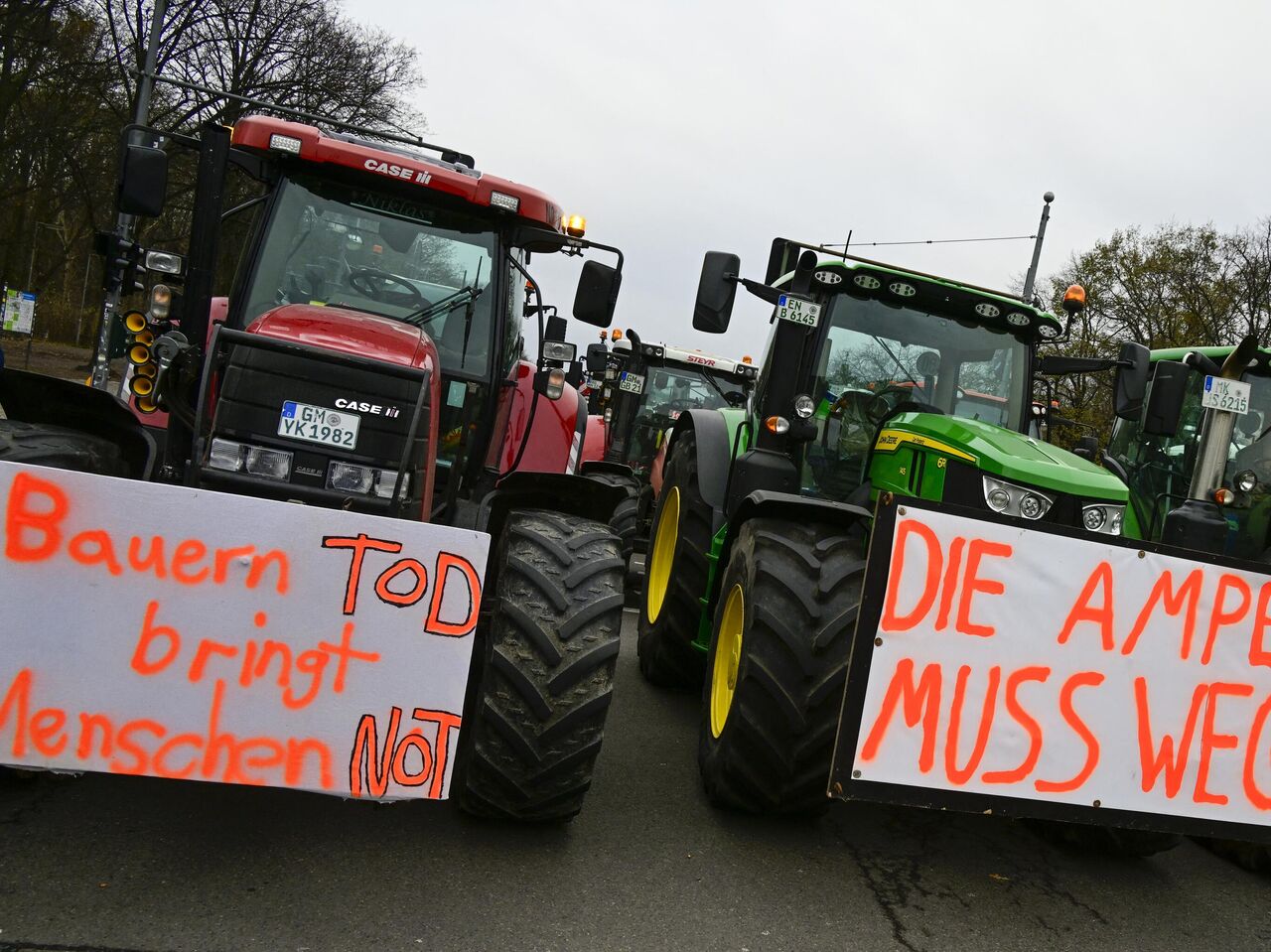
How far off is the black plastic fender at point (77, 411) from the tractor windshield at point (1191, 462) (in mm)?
5724

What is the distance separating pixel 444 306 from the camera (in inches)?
199

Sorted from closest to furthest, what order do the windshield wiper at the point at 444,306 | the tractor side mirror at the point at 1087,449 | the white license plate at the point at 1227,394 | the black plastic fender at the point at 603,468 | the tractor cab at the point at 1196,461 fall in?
the windshield wiper at the point at 444,306 < the white license plate at the point at 1227,394 < the tractor cab at the point at 1196,461 < the tractor side mirror at the point at 1087,449 < the black plastic fender at the point at 603,468

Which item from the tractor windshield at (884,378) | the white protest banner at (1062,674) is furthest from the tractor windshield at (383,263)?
the white protest banner at (1062,674)

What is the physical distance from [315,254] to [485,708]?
222 centimetres

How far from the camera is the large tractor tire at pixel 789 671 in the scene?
166 inches

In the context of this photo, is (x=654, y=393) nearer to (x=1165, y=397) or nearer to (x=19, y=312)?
(x=1165, y=397)

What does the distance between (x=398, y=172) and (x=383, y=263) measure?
0.40 m

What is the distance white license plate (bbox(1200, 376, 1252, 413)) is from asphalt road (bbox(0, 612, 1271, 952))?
2.61m

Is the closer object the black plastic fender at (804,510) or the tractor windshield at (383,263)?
the black plastic fender at (804,510)

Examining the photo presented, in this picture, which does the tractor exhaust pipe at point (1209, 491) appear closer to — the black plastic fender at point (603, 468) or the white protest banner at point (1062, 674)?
the white protest banner at point (1062, 674)

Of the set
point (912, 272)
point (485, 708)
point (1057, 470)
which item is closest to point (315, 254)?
point (485, 708)

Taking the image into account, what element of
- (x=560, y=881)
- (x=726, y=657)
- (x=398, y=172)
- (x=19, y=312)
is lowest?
(x=560, y=881)

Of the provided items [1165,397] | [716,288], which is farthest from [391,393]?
[1165,397]

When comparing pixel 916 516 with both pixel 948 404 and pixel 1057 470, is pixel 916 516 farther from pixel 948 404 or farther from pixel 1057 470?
pixel 948 404
